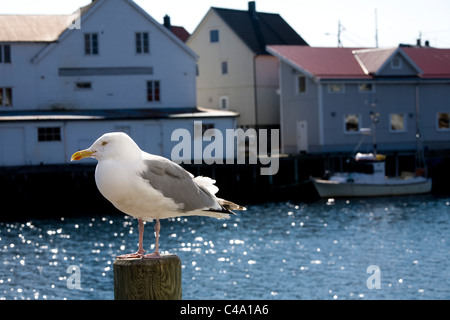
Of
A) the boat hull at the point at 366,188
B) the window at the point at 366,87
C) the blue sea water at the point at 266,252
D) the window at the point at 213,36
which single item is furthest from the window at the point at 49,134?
the window at the point at 366,87

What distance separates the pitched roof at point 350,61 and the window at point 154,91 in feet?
30.4

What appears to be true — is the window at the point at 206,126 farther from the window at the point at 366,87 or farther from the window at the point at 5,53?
the window at the point at 5,53

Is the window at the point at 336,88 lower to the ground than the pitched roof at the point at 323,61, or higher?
lower

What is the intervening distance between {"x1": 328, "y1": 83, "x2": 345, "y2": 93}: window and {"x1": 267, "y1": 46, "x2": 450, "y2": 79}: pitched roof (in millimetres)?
835

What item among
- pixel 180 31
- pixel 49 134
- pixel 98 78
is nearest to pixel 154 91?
pixel 98 78

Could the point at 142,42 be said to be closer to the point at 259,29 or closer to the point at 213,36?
the point at 213,36

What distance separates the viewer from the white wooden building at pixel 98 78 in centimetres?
4550

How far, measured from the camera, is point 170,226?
39.4 meters

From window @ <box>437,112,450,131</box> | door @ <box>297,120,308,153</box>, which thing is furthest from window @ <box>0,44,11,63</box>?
window @ <box>437,112,450,131</box>

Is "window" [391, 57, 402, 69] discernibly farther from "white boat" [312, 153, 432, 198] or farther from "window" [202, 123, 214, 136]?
"window" [202, 123, 214, 136]

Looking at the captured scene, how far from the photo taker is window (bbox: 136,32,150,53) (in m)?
49.6

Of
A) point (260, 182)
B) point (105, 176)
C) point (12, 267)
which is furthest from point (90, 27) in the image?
point (105, 176)

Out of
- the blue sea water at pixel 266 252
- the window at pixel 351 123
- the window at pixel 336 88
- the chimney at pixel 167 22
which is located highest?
the chimney at pixel 167 22

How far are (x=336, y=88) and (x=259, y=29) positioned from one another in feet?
37.8
